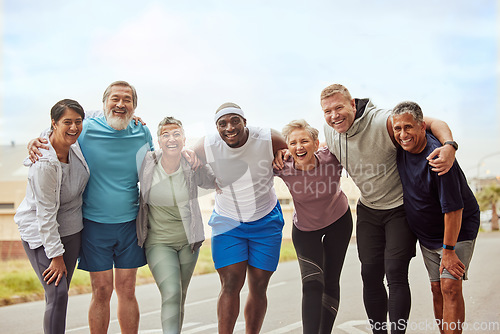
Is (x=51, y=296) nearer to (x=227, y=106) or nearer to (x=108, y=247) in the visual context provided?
(x=108, y=247)

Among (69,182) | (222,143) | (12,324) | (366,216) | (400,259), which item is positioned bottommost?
(12,324)

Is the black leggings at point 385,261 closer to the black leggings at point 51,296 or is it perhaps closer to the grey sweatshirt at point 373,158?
the grey sweatshirt at point 373,158

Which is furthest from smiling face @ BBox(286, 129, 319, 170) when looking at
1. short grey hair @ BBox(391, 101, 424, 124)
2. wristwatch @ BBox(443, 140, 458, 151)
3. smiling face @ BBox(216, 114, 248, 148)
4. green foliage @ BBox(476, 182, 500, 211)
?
green foliage @ BBox(476, 182, 500, 211)

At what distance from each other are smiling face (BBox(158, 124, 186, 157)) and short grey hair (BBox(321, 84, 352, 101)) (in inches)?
35.6

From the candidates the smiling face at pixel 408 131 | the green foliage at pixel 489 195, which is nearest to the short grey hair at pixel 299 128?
the smiling face at pixel 408 131

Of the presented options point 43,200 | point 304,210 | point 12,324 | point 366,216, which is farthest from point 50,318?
point 12,324

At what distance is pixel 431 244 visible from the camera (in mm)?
2832

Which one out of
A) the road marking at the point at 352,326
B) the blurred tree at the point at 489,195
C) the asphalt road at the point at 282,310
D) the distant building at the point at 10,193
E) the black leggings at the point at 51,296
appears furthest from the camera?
the blurred tree at the point at 489,195

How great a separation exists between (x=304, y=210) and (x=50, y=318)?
163cm

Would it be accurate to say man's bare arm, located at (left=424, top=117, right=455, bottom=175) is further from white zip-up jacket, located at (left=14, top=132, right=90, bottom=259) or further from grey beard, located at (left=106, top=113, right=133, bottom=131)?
white zip-up jacket, located at (left=14, top=132, right=90, bottom=259)

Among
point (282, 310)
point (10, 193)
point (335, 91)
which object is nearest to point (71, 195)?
point (335, 91)

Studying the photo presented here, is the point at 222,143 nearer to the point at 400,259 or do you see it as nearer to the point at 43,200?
the point at 43,200

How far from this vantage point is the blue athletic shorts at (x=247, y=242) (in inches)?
116

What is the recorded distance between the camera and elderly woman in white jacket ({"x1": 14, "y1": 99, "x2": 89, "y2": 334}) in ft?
8.68
